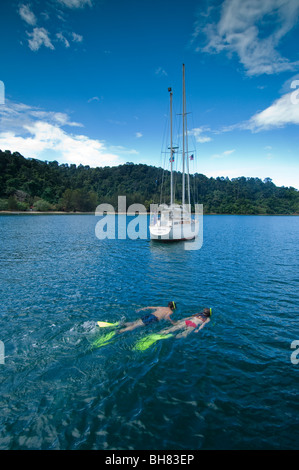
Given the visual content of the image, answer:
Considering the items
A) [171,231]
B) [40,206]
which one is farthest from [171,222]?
[40,206]

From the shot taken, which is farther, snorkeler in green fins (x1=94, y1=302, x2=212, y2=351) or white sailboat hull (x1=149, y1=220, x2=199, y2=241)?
white sailboat hull (x1=149, y1=220, x2=199, y2=241)

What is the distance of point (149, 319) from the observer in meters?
11.3

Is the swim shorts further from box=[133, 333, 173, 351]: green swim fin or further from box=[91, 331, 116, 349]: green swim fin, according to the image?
box=[91, 331, 116, 349]: green swim fin

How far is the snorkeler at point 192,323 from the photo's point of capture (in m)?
10.7

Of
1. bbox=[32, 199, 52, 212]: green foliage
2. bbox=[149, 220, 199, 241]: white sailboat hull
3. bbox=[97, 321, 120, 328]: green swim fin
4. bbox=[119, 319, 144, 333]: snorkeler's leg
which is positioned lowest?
bbox=[119, 319, 144, 333]: snorkeler's leg

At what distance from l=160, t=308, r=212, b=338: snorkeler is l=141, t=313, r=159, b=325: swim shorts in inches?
35.2

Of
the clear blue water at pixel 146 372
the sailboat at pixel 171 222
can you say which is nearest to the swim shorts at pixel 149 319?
the clear blue water at pixel 146 372

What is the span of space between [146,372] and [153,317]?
3.60 m

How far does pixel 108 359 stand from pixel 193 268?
15.6 m

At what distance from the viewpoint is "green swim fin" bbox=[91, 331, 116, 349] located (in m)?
9.40

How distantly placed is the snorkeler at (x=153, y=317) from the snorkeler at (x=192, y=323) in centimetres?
47

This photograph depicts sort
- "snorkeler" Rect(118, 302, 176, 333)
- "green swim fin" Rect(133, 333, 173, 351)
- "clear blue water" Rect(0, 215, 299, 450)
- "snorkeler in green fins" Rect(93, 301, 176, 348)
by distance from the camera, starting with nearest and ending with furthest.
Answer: "clear blue water" Rect(0, 215, 299, 450) < "green swim fin" Rect(133, 333, 173, 351) < "snorkeler in green fins" Rect(93, 301, 176, 348) < "snorkeler" Rect(118, 302, 176, 333)

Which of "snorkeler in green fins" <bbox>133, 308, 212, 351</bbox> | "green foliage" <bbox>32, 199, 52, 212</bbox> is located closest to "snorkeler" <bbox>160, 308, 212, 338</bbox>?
"snorkeler in green fins" <bbox>133, 308, 212, 351</bbox>
